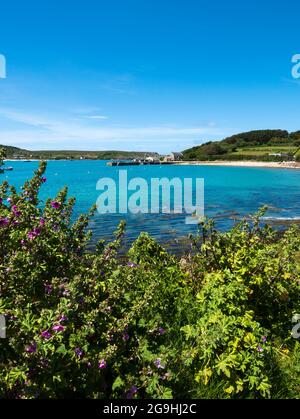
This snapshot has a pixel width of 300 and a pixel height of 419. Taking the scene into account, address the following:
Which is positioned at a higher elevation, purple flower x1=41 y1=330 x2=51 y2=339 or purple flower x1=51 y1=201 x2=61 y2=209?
purple flower x1=51 y1=201 x2=61 y2=209

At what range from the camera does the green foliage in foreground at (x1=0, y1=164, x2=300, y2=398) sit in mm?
3920

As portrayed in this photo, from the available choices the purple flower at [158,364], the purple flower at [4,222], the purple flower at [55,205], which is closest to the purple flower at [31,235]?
the purple flower at [4,222]

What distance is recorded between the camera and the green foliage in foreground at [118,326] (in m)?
3.92

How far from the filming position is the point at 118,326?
4.54m

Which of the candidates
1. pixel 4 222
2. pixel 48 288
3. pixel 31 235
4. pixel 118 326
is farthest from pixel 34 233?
pixel 118 326

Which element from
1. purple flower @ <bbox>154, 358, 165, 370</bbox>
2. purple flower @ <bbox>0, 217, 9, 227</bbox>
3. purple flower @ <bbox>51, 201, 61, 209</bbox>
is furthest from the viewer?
purple flower @ <bbox>51, 201, 61, 209</bbox>

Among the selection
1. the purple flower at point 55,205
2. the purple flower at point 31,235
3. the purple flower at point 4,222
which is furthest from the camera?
the purple flower at point 55,205

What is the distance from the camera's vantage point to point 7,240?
17.6ft

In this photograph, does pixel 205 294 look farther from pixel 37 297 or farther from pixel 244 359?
pixel 37 297

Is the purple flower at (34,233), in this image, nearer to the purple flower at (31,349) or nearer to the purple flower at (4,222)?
the purple flower at (4,222)

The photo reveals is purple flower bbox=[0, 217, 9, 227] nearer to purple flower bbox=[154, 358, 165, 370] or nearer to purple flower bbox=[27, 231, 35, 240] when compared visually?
purple flower bbox=[27, 231, 35, 240]

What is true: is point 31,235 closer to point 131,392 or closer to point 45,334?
point 45,334

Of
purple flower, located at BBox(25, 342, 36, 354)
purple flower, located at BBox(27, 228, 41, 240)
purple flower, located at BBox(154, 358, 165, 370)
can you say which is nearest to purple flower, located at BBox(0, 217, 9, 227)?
purple flower, located at BBox(27, 228, 41, 240)
